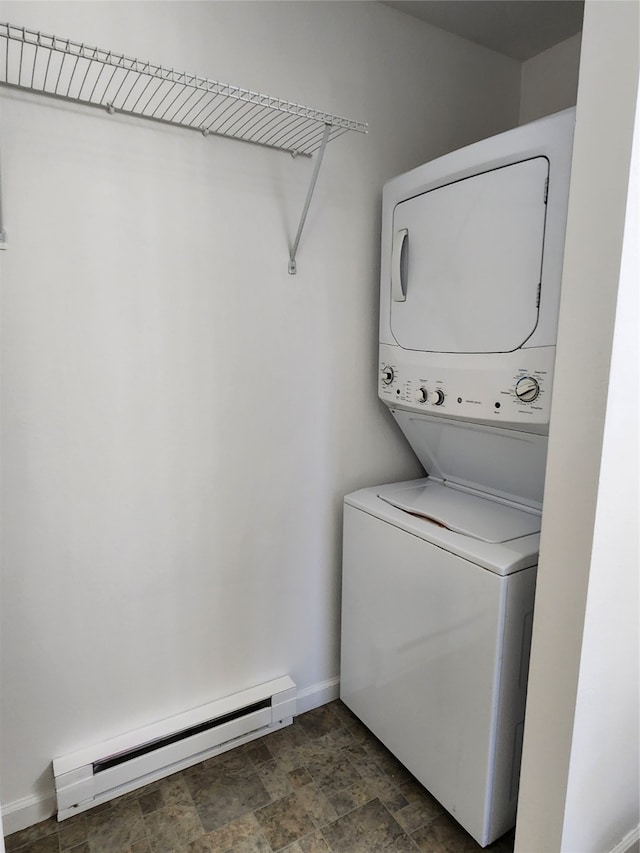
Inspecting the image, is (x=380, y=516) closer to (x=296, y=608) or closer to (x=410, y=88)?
(x=296, y=608)

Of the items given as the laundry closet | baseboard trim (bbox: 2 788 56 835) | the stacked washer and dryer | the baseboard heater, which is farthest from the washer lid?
baseboard trim (bbox: 2 788 56 835)

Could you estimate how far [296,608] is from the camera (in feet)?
6.48

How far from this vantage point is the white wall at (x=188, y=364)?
1.42m

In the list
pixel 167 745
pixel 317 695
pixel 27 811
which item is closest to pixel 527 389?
pixel 317 695

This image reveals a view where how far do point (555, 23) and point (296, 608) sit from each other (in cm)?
226

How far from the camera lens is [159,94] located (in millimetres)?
1495

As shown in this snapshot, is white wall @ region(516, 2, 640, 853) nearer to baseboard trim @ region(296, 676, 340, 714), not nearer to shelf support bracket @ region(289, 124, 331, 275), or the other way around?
shelf support bracket @ region(289, 124, 331, 275)

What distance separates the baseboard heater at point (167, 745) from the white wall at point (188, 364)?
44 millimetres

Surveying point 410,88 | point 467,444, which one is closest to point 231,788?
point 467,444

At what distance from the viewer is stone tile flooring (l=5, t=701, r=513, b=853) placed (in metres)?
1.50

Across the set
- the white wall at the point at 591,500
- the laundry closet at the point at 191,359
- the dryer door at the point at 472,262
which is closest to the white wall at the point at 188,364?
the laundry closet at the point at 191,359

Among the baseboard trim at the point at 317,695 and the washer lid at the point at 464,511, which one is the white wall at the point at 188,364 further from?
the washer lid at the point at 464,511

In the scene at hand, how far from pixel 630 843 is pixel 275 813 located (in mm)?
998

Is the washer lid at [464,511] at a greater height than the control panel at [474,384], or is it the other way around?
the control panel at [474,384]
